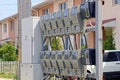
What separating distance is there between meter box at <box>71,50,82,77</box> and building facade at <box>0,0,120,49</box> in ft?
2.57

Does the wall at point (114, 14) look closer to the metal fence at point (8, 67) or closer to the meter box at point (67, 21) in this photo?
the metal fence at point (8, 67)

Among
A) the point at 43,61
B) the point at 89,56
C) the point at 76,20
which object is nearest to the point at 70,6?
the point at 43,61

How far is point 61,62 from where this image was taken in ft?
27.0

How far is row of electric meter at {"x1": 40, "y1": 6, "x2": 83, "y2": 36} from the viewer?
754cm

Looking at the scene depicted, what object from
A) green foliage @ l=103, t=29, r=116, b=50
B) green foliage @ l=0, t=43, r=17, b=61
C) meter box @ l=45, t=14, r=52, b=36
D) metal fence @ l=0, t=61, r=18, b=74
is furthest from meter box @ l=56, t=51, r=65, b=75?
green foliage @ l=0, t=43, r=17, b=61

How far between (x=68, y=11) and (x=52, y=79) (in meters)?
2.26

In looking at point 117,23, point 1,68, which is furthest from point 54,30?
point 1,68

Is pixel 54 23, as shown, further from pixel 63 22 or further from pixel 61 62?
pixel 61 62

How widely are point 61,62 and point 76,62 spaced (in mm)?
752

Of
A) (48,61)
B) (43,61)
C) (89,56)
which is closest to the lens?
(89,56)

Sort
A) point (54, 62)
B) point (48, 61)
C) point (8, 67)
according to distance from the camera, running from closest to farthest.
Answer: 1. point (54, 62)
2. point (48, 61)
3. point (8, 67)

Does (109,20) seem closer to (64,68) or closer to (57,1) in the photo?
(57,1)

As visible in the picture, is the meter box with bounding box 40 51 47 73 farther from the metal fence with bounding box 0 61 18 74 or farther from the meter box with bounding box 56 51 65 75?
the metal fence with bounding box 0 61 18 74

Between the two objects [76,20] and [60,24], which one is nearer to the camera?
[76,20]
